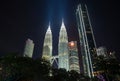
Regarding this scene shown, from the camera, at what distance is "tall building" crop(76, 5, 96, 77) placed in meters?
137

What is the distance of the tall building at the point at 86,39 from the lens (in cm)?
13723

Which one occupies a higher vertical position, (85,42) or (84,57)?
(85,42)

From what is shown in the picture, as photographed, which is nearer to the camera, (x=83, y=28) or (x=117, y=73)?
(x=117, y=73)

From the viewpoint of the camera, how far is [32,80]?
38125mm

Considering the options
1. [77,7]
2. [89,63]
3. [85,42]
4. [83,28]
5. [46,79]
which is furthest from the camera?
[77,7]

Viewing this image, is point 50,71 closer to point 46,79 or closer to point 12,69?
point 46,79

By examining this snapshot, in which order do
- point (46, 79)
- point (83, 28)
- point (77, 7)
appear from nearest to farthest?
point (46, 79), point (83, 28), point (77, 7)

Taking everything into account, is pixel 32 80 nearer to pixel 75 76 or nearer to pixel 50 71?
pixel 50 71

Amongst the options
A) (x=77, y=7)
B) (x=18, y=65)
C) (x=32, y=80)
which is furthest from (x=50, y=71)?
(x=77, y=7)

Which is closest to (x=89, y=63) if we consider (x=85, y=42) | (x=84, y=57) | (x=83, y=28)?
(x=84, y=57)

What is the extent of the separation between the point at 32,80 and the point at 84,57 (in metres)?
111

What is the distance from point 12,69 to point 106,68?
78.3ft

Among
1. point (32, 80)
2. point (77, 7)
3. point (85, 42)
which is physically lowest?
point (32, 80)

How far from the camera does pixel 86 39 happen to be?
15488cm
